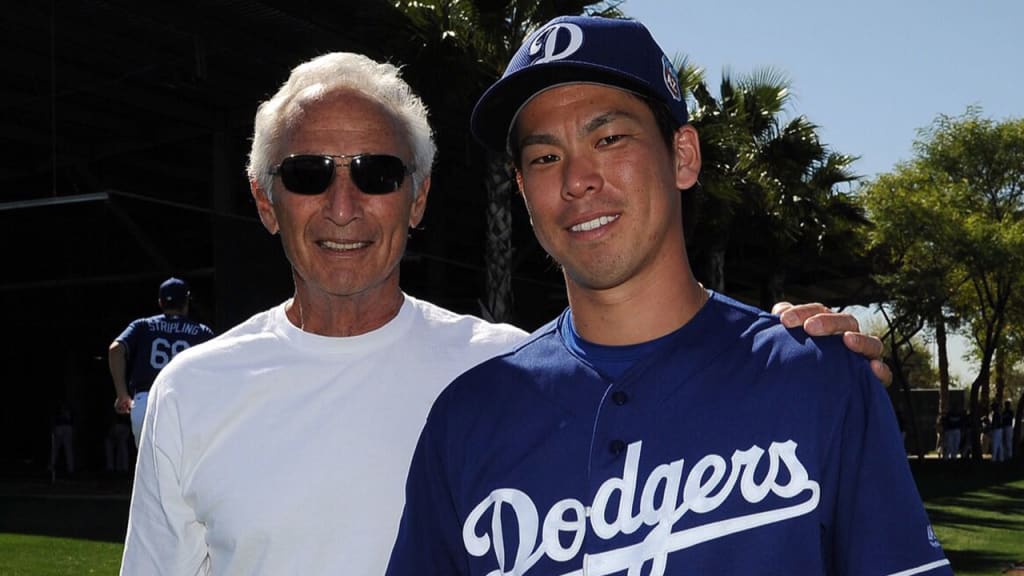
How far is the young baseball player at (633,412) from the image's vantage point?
1864 millimetres

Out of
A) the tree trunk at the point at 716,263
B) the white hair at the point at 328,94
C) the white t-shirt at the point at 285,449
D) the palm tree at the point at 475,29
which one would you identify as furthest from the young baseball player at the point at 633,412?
the tree trunk at the point at 716,263

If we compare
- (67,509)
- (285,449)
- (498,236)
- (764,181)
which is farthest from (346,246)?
(764,181)

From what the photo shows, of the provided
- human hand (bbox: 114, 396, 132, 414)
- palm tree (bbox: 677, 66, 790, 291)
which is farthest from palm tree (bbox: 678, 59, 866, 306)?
human hand (bbox: 114, 396, 132, 414)

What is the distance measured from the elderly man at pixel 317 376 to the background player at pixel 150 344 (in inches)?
352

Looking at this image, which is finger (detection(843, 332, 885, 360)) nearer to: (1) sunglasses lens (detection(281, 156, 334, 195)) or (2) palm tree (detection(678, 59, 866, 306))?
(1) sunglasses lens (detection(281, 156, 334, 195))

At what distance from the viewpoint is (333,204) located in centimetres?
268

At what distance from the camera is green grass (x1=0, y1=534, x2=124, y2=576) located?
9469 mm

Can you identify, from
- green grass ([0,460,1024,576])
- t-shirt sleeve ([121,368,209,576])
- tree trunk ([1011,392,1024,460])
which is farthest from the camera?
tree trunk ([1011,392,1024,460])

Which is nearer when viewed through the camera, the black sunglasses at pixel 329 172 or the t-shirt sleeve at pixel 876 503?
the t-shirt sleeve at pixel 876 503

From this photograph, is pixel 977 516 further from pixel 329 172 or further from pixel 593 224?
pixel 593 224

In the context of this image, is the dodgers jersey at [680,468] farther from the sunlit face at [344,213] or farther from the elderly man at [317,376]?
the sunlit face at [344,213]

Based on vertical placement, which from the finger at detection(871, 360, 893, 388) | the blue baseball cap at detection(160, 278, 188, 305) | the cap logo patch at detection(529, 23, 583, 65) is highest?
the blue baseball cap at detection(160, 278, 188, 305)

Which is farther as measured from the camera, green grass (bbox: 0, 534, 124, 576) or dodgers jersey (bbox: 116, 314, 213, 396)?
dodgers jersey (bbox: 116, 314, 213, 396)

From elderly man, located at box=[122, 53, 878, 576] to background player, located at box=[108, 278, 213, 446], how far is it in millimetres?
8934
